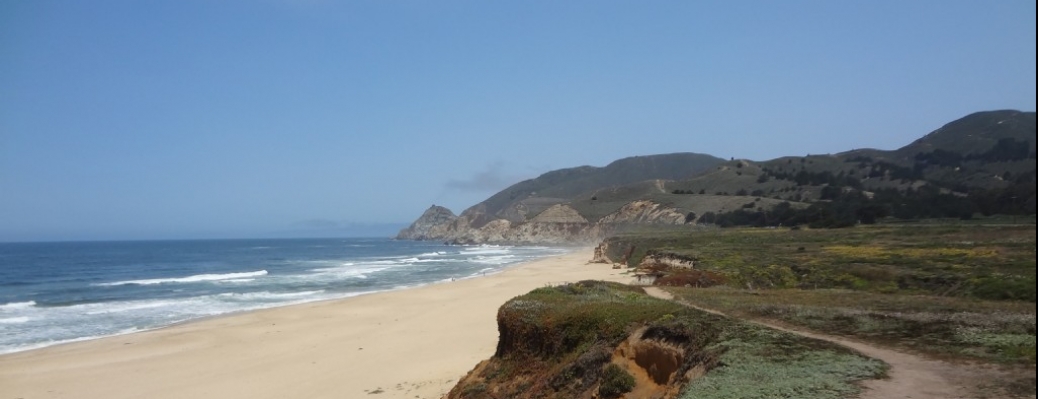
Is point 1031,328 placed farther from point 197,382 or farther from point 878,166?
point 878,166

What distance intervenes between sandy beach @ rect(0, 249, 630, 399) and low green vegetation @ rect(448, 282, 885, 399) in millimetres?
3153

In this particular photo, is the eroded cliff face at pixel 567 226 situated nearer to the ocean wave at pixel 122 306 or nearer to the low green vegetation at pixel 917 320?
the ocean wave at pixel 122 306

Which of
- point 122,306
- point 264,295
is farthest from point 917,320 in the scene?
point 264,295

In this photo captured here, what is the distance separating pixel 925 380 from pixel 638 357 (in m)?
4.01

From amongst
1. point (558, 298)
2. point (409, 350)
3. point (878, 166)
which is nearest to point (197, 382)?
point (409, 350)

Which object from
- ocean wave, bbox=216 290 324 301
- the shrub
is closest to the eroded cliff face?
ocean wave, bbox=216 290 324 301

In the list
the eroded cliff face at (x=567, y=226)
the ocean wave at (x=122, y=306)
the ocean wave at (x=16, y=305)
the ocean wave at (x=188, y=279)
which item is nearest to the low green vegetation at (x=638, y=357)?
the ocean wave at (x=122, y=306)

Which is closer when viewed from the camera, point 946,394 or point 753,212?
point 946,394

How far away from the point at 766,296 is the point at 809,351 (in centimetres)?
877

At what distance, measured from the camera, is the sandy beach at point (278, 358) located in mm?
17562

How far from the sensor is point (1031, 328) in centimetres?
861

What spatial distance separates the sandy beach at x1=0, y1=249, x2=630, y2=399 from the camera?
17562 millimetres

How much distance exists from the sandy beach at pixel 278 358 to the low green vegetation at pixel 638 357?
315cm

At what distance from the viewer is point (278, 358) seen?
2178cm
